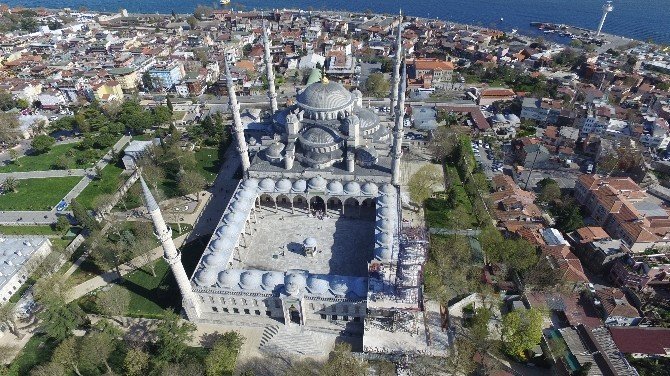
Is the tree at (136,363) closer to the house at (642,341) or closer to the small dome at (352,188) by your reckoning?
the small dome at (352,188)

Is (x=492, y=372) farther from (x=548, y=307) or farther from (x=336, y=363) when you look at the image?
(x=336, y=363)

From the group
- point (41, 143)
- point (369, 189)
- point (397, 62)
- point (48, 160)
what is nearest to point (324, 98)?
point (397, 62)

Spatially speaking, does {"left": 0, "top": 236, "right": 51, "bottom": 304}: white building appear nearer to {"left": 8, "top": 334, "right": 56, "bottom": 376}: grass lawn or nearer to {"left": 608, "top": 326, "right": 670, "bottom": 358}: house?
{"left": 8, "top": 334, "right": 56, "bottom": 376}: grass lawn

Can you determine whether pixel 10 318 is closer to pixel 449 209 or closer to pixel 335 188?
pixel 335 188

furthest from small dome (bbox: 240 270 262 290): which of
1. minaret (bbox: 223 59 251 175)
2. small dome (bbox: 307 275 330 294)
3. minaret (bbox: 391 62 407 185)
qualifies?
minaret (bbox: 391 62 407 185)

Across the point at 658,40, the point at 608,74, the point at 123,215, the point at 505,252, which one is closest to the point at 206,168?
the point at 123,215
